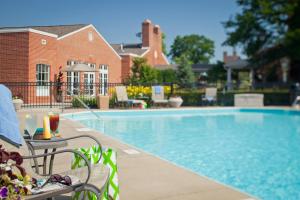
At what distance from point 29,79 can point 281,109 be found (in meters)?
14.2

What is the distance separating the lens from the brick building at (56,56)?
2075 cm

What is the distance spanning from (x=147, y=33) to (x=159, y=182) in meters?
36.5

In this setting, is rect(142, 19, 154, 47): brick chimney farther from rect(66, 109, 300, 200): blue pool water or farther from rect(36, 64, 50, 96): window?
rect(66, 109, 300, 200): blue pool water

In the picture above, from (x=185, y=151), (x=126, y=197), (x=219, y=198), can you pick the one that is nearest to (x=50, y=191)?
(x=126, y=197)

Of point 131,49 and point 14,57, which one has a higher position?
point 131,49

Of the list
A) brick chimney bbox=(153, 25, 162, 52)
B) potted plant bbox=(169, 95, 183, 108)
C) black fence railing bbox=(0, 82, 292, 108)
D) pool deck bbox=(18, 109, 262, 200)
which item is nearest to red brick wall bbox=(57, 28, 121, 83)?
black fence railing bbox=(0, 82, 292, 108)

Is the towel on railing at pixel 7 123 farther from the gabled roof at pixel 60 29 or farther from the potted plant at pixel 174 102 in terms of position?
the gabled roof at pixel 60 29

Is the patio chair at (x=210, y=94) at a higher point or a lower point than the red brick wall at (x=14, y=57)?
lower

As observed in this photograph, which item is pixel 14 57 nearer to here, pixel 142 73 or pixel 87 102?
pixel 87 102

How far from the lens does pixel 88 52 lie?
27.2 metres

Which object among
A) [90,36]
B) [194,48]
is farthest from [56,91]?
[194,48]

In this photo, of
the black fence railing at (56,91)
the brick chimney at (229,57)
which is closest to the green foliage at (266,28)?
the black fence railing at (56,91)

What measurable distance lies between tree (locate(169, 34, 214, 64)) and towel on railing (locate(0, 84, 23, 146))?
71.8 m

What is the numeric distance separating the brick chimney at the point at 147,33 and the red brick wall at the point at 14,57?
20.4 meters
